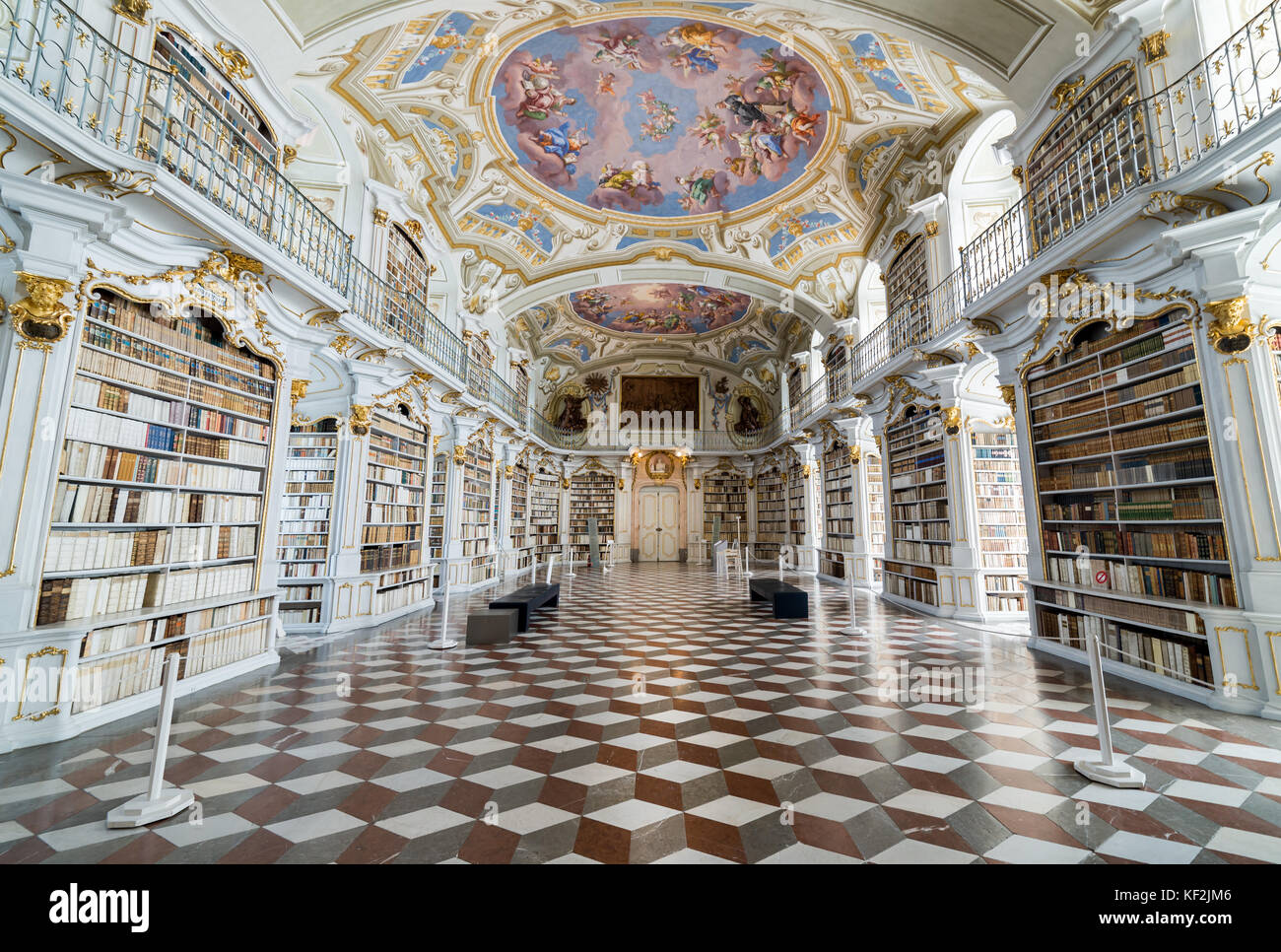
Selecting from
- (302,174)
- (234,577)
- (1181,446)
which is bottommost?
(234,577)

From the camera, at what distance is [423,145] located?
27.7 ft

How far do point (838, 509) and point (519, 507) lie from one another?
8716 mm

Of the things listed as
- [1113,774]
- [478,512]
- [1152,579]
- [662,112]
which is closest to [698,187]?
[662,112]

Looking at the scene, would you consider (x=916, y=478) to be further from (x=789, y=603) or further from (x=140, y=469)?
(x=140, y=469)

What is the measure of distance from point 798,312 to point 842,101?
5.79 m

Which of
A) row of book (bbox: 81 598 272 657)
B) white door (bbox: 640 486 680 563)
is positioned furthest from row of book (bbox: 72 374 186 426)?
white door (bbox: 640 486 680 563)

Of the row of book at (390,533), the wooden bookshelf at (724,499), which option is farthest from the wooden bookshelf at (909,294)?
the wooden bookshelf at (724,499)

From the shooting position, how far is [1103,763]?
8.87 feet

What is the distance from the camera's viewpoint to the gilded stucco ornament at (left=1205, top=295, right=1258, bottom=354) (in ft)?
12.4

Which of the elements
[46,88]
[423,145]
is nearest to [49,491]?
[46,88]

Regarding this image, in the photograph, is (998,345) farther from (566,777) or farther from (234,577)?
(234,577)

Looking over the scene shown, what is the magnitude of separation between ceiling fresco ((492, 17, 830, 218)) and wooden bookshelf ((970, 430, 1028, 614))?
17.0 ft

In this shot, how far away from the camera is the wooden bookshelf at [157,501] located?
3.60 m

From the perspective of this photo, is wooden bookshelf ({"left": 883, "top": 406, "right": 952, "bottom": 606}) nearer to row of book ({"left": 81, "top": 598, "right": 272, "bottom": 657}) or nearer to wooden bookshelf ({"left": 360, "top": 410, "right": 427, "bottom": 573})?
wooden bookshelf ({"left": 360, "top": 410, "right": 427, "bottom": 573})
